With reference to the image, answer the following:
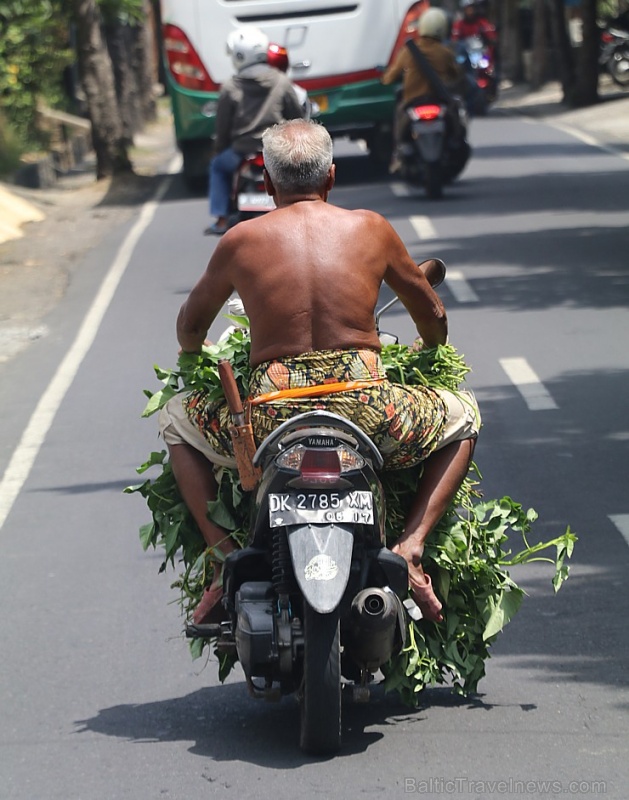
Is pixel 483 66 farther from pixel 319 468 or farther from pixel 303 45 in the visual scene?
pixel 319 468

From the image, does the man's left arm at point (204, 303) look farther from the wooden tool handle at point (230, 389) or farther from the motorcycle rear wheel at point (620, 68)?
the motorcycle rear wheel at point (620, 68)

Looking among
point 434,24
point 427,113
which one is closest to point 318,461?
point 427,113

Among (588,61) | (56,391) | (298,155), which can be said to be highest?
(298,155)

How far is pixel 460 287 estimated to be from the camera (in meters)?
13.6

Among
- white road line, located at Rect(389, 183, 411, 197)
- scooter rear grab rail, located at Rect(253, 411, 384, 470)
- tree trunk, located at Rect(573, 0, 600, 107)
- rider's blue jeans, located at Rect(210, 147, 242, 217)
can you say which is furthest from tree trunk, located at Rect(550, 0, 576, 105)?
scooter rear grab rail, located at Rect(253, 411, 384, 470)

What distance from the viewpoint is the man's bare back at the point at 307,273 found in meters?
4.89

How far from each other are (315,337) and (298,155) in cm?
55

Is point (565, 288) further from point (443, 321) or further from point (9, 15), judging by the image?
point (9, 15)

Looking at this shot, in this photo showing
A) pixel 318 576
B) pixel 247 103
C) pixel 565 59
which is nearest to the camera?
pixel 318 576

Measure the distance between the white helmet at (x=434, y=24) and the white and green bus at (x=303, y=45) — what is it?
1348 mm

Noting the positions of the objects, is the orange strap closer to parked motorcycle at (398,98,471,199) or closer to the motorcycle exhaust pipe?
the motorcycle exhaust pipe

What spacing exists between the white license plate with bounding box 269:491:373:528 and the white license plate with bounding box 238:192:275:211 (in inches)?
320

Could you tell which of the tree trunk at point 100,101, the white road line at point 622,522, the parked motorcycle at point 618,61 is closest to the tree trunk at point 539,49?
the parked motorcycle at point 618,61

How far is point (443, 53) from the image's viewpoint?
61.7 feet
